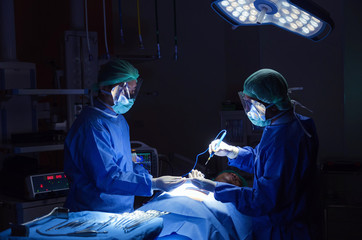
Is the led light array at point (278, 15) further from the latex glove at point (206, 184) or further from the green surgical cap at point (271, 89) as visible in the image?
the latex glove at point (206, 184)

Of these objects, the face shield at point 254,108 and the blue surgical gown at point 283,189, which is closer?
the blue surgical gown at point 283,189

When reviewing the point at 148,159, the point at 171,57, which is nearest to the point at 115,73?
the point at 148,159

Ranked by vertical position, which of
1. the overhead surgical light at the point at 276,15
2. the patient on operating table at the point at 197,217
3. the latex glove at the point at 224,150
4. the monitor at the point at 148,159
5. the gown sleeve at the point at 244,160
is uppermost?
the overhead surgical light at the point at 276,15

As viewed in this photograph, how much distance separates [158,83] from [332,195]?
7.44 feet

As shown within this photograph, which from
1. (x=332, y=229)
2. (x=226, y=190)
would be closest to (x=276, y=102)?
(x=226, y=190)

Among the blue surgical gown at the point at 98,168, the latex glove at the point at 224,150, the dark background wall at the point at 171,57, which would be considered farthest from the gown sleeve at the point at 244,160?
the dark background wall at the point at 171,57

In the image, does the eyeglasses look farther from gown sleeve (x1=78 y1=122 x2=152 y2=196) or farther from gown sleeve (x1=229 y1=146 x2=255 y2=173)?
gown sleeve (x1=78 y1=122 x2=152 y2=196)

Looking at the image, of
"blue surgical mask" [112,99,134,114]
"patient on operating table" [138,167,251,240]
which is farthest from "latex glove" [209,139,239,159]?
"blue surgical mask" [112,99,134,114]

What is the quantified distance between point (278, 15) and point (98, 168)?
1140 millimetres

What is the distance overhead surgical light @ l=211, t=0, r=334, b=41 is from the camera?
157 cm

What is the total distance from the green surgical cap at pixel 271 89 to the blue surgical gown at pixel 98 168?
29.3 inches

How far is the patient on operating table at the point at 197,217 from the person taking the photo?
186 cm

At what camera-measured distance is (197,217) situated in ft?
6.47

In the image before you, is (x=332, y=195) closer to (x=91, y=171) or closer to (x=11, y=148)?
(x=91, y=171)
